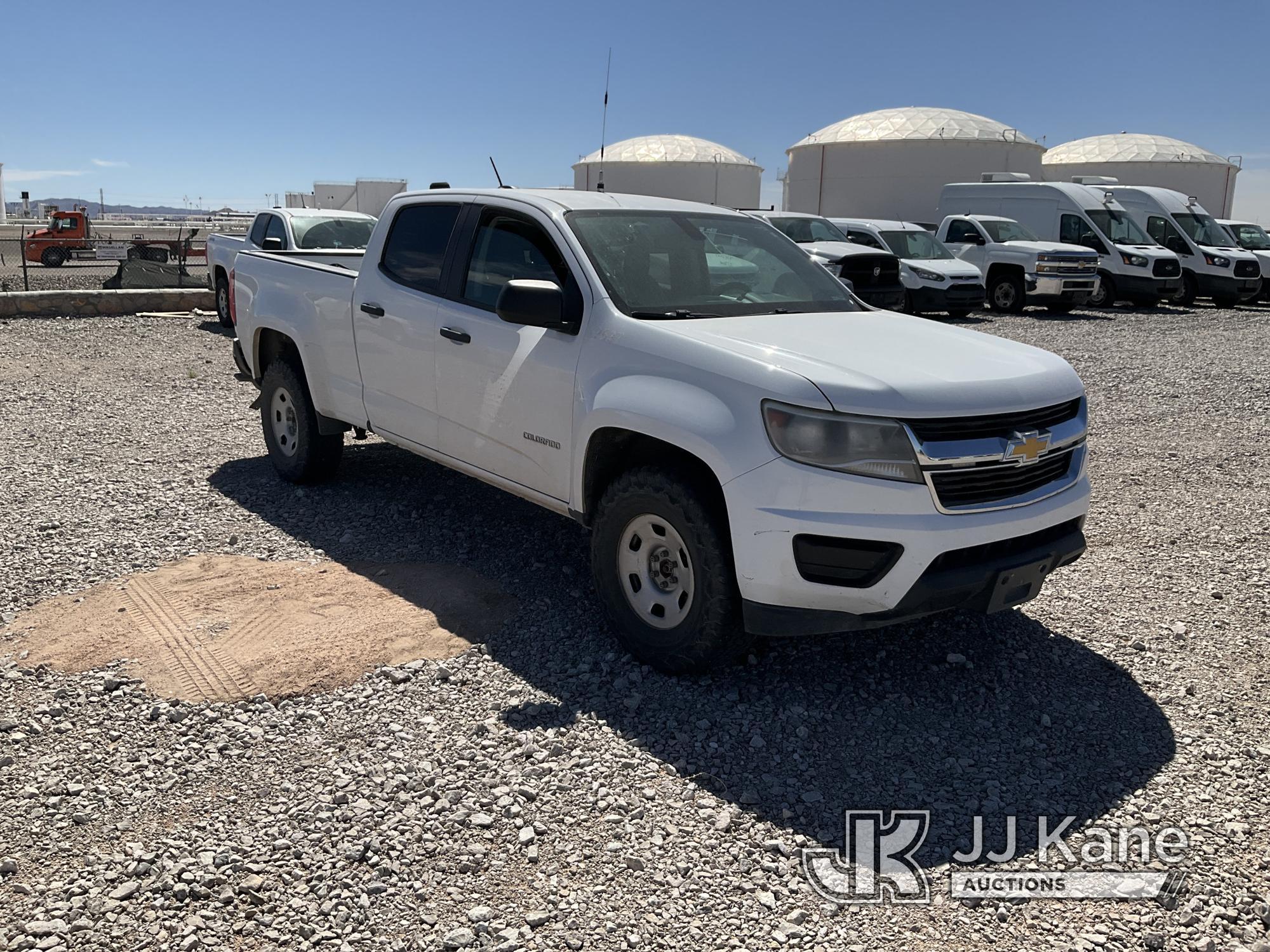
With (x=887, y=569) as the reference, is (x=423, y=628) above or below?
below

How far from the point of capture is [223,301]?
1550cm

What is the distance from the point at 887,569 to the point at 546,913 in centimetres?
169

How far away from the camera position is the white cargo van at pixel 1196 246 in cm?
2409

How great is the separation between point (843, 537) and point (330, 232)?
12.1m

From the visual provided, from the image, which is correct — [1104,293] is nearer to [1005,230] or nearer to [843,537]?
[1005,230]

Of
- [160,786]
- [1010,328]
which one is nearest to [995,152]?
[1010,328]

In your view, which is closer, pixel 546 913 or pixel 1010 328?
pixel 546 913

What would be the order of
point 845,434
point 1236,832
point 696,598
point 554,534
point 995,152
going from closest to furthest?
point 1236,832
point 845,434
point 696,598
point 554,534
point 995,152

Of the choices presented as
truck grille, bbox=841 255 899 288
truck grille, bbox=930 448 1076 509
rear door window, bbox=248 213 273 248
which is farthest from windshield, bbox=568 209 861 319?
truck grille, bbox=841 255 899 288

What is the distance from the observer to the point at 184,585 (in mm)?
5348

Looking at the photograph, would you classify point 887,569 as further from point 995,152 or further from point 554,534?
point 995,152

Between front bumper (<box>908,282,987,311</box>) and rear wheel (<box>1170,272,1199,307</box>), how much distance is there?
301 inches

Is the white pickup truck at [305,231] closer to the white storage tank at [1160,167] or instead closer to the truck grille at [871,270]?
the truck grille at [871,270]

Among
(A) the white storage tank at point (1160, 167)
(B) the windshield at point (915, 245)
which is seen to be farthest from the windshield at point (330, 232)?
(A) the white storage tank at point (1160, 167)
